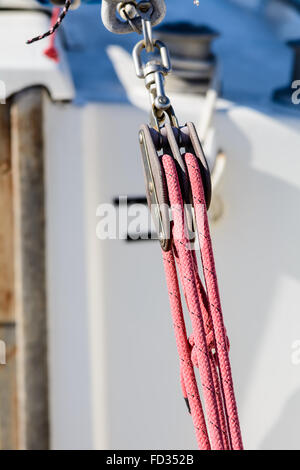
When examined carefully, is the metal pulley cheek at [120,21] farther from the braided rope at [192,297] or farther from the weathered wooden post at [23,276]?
the weathered wooden post at [23,276]

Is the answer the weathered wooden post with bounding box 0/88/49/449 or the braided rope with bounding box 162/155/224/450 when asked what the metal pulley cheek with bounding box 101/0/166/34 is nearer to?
the braided rope with bounding box 162/155/224/450

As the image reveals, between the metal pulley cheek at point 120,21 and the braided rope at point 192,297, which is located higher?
the metal pulley cheek at point 120,21

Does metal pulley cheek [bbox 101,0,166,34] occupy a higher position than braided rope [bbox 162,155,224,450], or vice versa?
metal pulley cheek [bbox 101,0,166,34]

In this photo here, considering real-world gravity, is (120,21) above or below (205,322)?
above

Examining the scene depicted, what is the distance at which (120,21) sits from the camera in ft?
2.48

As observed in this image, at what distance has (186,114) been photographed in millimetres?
1368

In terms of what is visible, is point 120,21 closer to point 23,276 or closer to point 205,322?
A: point 205,322

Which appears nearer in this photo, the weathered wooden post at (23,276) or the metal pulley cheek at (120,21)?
the metal pulley cheek at (120,21)

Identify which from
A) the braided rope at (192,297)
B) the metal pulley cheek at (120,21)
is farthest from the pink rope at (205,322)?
the metal pulley cheek at (120,21)

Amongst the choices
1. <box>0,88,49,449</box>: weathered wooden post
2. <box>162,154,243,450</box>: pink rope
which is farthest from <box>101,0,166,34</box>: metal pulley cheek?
<box>0,88,49,449</box>: weathered wooden post

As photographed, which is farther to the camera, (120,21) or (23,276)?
(23,276)

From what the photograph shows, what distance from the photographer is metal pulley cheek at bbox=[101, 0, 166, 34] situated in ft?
2.42

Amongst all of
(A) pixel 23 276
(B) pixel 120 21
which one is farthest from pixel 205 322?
(A) pixel 23 276

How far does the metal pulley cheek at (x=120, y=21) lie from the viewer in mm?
738
